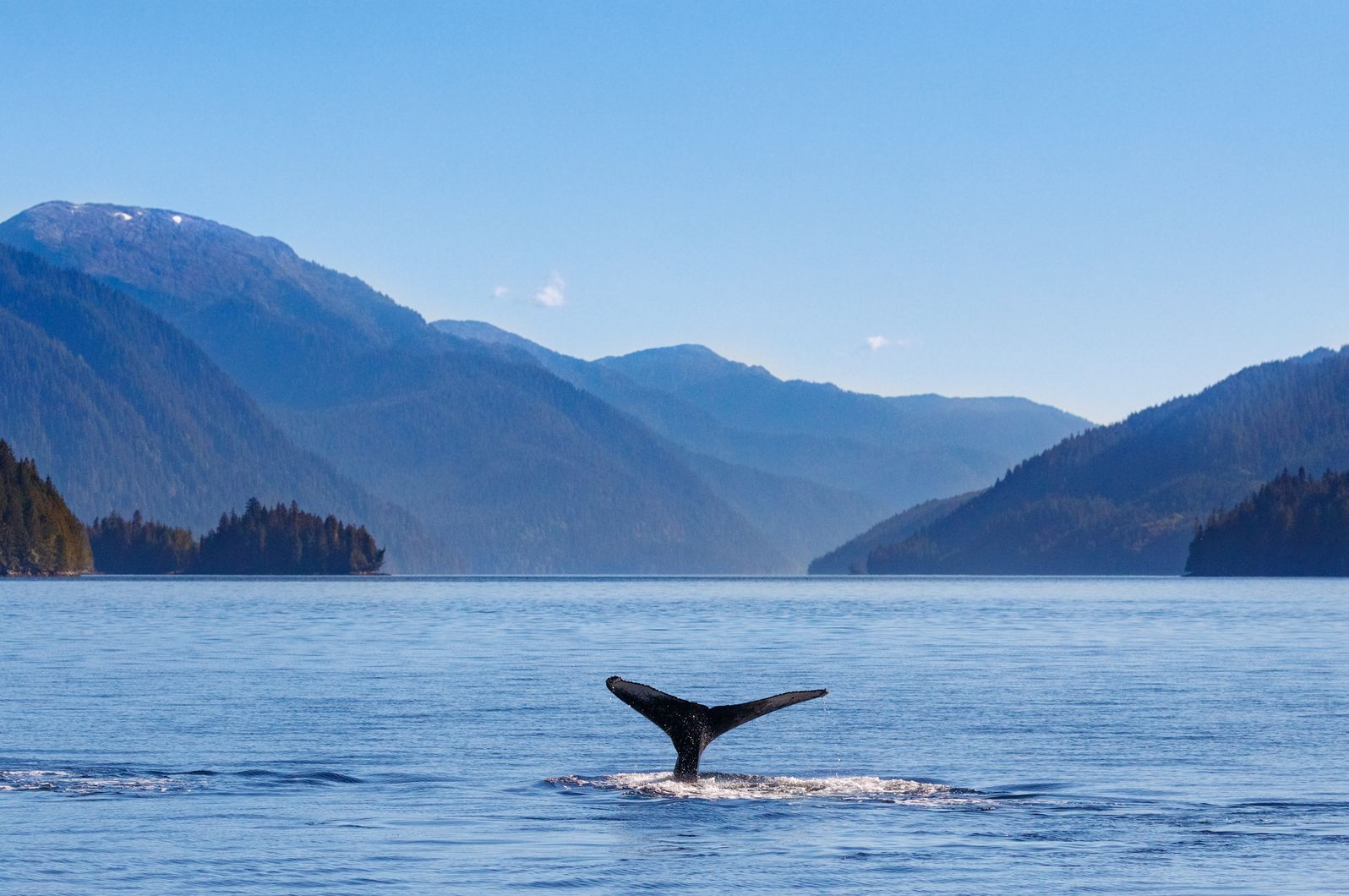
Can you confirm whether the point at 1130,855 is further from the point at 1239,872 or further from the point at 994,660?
the point at 994,660

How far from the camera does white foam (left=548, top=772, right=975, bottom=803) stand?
37.2 m

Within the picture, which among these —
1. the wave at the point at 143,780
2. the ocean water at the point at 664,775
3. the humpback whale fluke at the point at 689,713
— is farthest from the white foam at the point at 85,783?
the humpback whale fluke at the point at 689,713

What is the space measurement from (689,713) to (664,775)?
11.7 ft

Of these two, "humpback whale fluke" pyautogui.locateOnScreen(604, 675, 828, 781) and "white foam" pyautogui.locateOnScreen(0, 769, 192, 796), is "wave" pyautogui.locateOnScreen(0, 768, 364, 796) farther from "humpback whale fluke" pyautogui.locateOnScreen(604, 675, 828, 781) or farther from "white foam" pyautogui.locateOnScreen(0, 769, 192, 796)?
"humpback whale fluke" pyautogui.locateOnScreen(604, 675, 828, 781)

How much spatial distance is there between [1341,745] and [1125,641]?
183 ft

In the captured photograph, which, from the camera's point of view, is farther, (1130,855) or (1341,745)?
(1341,745)

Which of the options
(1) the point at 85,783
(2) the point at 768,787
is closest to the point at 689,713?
(2) the point at 768,787

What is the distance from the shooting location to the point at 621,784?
38.9 meters

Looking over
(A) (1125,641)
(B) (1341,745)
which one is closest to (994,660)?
(A) (1125,641)

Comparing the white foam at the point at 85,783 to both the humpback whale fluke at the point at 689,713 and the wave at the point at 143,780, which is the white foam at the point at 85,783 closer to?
the wave at the point at 143,780

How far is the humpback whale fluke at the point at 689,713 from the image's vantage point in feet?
115

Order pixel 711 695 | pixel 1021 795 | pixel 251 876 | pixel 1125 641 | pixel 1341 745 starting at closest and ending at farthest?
pixel 251 876
pixel 1021 795
pixel 1341 745
pixel 711 695
pixel 1125 641

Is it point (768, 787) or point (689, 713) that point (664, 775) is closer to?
point (768, 787)

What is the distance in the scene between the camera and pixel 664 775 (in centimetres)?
3991
